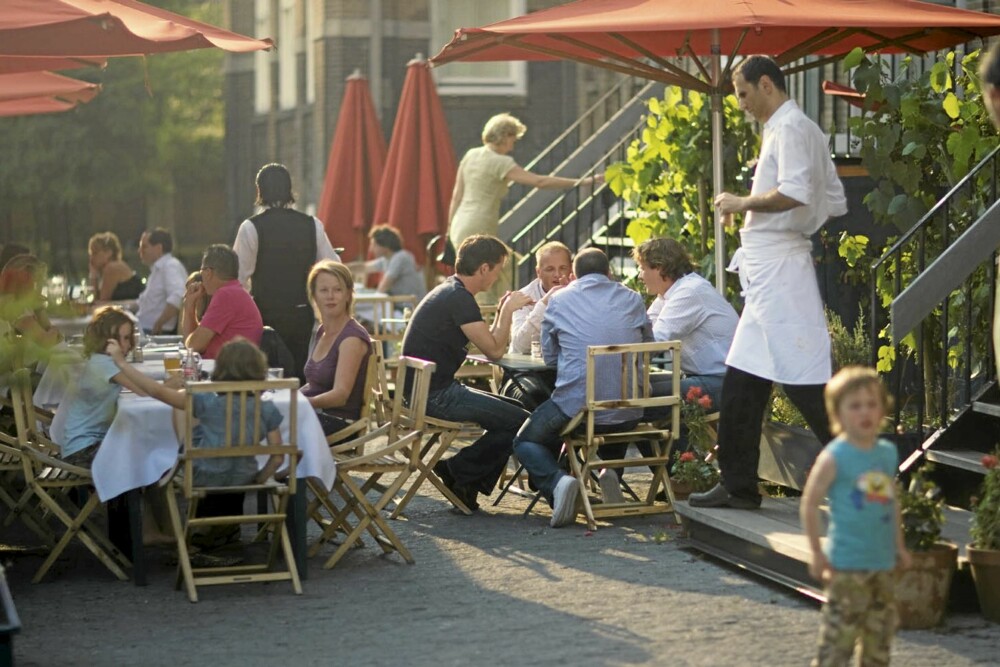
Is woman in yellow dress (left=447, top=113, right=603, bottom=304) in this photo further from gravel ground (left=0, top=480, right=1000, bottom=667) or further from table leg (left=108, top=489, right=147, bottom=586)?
table leg (left=108, top=489, right=147, bottom=586)

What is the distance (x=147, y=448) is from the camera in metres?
7.45

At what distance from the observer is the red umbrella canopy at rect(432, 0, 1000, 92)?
863cm

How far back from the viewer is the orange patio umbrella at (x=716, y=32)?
864 cm

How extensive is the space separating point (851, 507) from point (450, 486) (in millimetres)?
4282

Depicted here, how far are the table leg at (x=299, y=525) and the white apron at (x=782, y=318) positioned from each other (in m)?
1.93

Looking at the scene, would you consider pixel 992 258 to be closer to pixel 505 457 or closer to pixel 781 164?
pixel 781 164

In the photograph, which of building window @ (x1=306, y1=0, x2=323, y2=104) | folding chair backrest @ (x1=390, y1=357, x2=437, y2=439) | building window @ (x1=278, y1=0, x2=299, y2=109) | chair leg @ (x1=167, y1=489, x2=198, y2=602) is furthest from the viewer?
building window @ (x1=278, y1=0, x2=299, y2=109)

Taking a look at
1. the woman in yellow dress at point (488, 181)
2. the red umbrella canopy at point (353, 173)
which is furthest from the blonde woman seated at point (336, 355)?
the red umbrella canopy at point (353, 173)

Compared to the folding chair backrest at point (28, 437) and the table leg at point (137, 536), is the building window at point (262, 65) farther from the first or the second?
the table leg at point (137, 536)

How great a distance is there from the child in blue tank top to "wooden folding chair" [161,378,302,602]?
263 centimetres

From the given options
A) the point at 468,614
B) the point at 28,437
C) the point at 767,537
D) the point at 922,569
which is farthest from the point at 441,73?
the point at 922,569

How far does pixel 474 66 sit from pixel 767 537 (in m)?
18.8

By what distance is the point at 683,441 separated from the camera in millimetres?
9273

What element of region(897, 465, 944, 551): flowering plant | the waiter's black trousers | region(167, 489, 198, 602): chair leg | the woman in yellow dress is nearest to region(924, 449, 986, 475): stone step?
the waiter's black trousers
